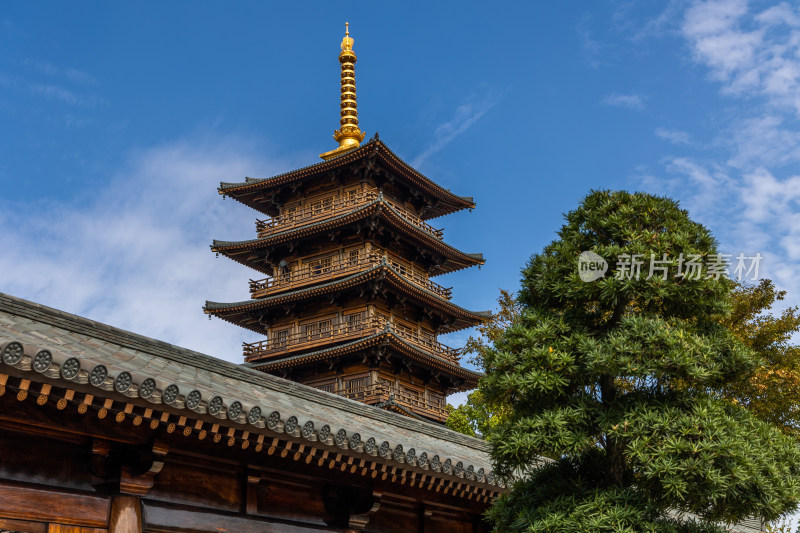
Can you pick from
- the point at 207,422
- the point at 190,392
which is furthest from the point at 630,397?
the point at 190,392

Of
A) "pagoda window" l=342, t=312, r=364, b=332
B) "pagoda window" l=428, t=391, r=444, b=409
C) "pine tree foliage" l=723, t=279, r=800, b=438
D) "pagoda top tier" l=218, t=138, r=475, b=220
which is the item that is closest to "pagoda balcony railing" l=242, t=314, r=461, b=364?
"pagoda window" l=342, t=312, r=364, b=332

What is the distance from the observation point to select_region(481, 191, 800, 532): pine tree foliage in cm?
818

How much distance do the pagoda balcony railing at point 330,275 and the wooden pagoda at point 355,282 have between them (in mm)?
53

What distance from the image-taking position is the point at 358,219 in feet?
100

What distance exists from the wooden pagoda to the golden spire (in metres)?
0.10

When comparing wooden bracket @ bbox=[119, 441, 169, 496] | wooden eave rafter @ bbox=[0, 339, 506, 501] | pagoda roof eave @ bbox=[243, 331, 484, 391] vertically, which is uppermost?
pagoda roof eave @ bbox=[243, 331, 484, 391]

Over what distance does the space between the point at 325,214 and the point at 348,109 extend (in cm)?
609

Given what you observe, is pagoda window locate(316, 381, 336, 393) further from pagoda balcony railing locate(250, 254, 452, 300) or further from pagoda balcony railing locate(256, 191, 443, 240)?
pagoda balcony railing locate(256, 191, 443, 240)

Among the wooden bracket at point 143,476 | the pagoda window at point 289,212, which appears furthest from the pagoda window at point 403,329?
the wooden bracket at point 143,476

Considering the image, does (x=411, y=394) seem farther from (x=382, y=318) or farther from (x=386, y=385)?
(x=382, y=318)

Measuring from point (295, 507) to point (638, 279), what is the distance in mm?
4596

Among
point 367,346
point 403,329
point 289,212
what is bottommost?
point 367,346

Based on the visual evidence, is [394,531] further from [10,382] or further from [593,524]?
[10,382]

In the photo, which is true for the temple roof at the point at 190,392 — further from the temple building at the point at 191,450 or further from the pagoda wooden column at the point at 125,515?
the pagoda wooden column at the point at 125,515
